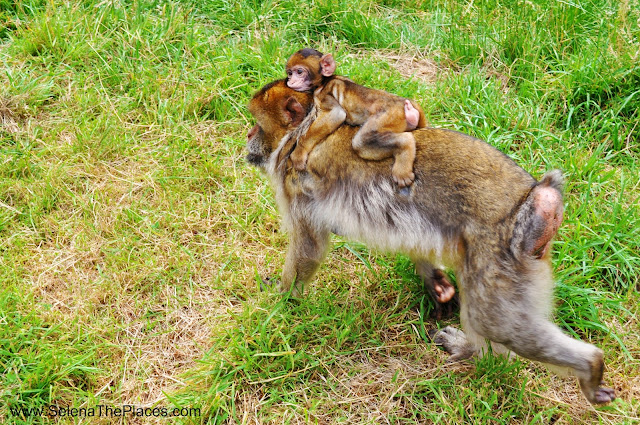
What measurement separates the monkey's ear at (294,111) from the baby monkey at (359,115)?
9 centimetres

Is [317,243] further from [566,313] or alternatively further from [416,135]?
[566,313]

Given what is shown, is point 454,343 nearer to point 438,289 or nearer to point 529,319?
point 438,289

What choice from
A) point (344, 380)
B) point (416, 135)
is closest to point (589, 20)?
point (416, 135)

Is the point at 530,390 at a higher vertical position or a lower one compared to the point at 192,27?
lower

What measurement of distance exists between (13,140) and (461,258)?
412 centimetres

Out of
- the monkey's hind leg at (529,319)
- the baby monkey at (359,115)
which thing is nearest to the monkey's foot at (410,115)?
the baby monkey at (359,115)

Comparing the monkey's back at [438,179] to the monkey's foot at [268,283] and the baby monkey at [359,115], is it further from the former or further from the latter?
the monkey's foot at [268,283]

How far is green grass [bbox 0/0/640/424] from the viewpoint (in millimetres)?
4121

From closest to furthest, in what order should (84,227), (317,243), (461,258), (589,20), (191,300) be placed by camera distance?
(461,258) < (317,243) < (191,300) < (84,227) < (589,20)

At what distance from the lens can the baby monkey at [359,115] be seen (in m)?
3.99

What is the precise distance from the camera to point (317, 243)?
4.41 metres

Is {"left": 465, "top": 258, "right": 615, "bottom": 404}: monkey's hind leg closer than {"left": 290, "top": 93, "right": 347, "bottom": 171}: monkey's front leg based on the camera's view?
A: Yes

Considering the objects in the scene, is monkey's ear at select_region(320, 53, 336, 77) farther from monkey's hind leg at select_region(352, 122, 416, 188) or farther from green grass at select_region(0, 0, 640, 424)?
green grass at select_region(0, 0, 640, 424)

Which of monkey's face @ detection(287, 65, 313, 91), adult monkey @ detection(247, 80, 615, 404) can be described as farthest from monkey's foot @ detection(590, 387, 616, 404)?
monkey's face @ detection(287, 65, 313, 91)
